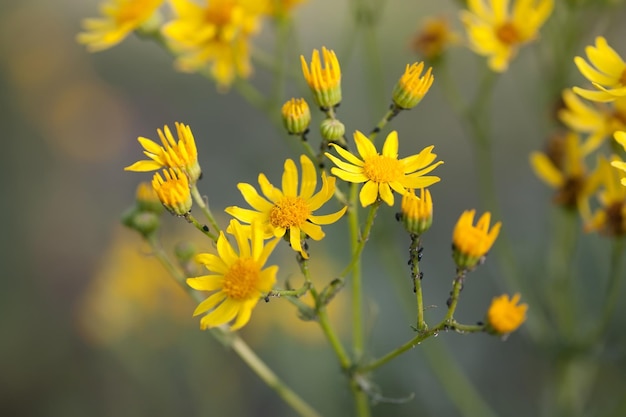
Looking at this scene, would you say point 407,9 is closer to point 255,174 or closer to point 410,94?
point 255,174

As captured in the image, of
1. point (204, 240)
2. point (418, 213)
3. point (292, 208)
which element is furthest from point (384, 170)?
point (204, 240)

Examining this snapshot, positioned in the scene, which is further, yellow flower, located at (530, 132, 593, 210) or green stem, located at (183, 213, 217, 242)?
yellow flower, located at (530, 132, 593, 210)

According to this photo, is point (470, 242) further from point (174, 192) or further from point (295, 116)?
point (174, 192)

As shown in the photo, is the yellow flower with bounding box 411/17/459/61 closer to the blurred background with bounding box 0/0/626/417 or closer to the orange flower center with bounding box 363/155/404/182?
the blurred background with bounding box 0/0/626/417

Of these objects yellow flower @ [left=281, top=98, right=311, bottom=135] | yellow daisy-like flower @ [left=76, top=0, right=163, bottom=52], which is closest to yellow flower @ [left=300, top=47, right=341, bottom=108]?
yellow flower @ [left=281, top=98, right=311, bottom=135]

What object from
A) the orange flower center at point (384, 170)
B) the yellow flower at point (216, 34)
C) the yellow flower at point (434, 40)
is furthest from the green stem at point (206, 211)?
the yellow flower at point (434, 40)

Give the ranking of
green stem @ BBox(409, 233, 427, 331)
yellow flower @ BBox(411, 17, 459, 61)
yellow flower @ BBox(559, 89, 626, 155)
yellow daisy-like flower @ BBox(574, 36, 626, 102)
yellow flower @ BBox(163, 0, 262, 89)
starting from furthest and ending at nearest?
yellow flower @ BBox(411, 17, 459, 61)
yellow flower @ BBox(163, 0, 262, 89)
yellow flower @ BBox(559, 89, 626, 155)
yellow daisy-like flower @ BBox(574, 36, 626, 102)
green stem @ BBox(409, 233, 427, 331)

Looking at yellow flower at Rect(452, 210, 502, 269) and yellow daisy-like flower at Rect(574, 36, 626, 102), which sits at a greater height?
yellow daisy-like flower at Rect(574, 36, 626, 102)
